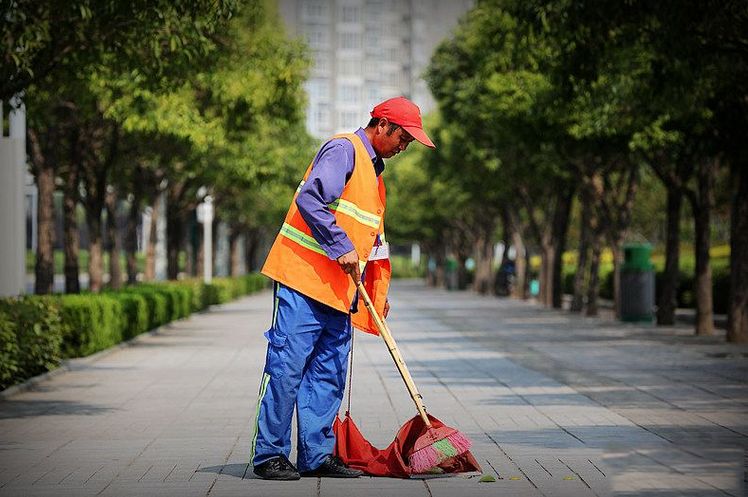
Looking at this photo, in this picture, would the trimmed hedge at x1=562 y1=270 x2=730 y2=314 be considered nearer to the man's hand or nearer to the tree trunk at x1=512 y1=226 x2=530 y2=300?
the tree trunk at x1=512 y1=226 x2=530 y2=300

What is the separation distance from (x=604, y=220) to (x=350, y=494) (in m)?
25.7

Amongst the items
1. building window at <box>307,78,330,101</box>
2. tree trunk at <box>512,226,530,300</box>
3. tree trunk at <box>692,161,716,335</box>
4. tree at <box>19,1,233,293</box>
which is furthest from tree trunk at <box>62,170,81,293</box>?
building window at <box>307,78,330,101</box>

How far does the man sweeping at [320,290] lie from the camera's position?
313 inches

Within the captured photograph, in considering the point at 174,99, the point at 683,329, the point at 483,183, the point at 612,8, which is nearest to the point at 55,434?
the point at 612,8

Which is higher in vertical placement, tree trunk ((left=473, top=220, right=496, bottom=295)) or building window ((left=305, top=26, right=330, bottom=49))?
building window ((left=305, top=26, right=330, bottom=49))

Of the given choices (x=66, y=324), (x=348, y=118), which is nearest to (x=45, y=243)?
(x=66, y=324)

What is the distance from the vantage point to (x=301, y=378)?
809 centimetres

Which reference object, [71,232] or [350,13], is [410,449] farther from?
[350,13]

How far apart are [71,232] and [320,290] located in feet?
60.3

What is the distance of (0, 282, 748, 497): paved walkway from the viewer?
7.91 m

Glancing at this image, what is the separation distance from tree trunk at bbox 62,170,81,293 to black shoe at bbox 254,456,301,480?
16.8 m

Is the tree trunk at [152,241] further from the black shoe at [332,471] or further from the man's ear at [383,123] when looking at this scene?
the black shoe at [332,471]

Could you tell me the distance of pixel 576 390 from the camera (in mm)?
14086

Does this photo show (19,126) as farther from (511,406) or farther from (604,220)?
(604,220)
